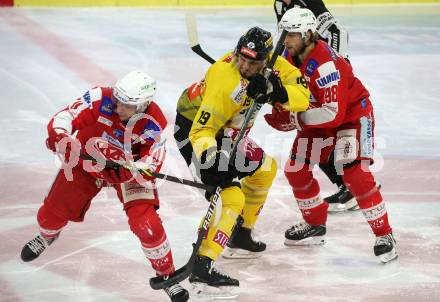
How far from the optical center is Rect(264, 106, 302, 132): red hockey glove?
4859 mm

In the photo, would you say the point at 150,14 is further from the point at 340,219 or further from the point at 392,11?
the point at 340,219

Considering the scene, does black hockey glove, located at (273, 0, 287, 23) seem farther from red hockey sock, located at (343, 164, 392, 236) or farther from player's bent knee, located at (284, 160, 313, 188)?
red hockey sock, located at (343, 164, 392, 236)

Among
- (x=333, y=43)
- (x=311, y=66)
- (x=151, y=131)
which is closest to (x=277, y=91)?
(x=311, y=66)

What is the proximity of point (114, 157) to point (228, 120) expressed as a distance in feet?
1.91

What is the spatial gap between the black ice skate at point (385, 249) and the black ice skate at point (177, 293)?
1.16m

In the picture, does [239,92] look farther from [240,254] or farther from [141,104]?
[240,254]

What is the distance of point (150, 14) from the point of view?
9461 millimetres

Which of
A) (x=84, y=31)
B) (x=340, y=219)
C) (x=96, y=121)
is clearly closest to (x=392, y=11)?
(x=84, y=31)

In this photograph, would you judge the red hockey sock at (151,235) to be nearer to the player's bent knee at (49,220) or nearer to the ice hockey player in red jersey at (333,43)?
the player's bent knee at (49,220)

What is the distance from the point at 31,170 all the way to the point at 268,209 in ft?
5.14

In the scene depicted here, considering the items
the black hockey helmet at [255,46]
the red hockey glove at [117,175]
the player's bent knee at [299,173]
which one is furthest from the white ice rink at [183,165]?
the black hockey helmet at [255,46]

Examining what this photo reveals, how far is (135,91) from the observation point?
13.4ft

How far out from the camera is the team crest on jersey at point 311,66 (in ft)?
15.4

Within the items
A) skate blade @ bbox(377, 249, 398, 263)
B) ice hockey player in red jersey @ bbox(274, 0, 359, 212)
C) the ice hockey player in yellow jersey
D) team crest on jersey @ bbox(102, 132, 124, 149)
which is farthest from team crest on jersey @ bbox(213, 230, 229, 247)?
ice hockey player in red jersey @ bbox(274, 0, 359, 212)
